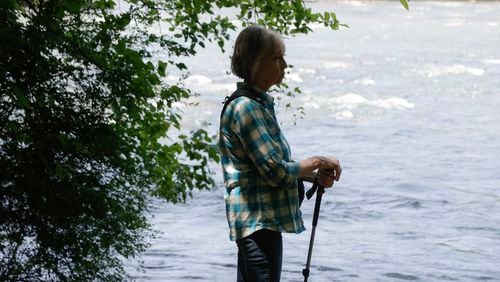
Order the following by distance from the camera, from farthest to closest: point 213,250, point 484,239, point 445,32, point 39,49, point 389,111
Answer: point 445,32 → point 389,111 → point 484,239 → point 213,250 → point 39,49

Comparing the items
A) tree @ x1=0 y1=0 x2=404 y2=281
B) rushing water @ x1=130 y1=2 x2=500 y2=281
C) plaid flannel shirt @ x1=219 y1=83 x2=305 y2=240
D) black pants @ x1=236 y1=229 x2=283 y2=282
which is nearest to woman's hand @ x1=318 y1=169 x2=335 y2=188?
plaid flannel shirt @ x1=219 y1=83 x2=305 y2=240

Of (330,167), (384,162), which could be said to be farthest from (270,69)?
(384,162)

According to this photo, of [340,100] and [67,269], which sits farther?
[340,100]

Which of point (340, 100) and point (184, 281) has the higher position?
point (340, 100)

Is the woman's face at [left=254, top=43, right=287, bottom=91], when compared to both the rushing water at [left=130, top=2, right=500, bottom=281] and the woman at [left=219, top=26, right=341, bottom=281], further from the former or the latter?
the rushing water at [left=130, top=2, right=500, bottom=281]

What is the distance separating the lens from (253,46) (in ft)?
11.1

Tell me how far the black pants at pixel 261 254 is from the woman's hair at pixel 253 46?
546 millimetres

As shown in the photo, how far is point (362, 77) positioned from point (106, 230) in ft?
53.1

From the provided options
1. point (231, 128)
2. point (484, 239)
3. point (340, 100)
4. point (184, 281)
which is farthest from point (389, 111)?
point (231, 128)

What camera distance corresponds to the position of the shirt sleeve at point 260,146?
3.33 m

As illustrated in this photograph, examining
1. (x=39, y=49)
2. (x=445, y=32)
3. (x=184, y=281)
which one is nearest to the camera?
(x=39, y=49)

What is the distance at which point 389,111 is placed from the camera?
17.8 m

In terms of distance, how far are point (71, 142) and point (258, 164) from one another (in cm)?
172

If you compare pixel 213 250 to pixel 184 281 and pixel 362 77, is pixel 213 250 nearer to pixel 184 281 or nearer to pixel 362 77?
pixel 184 281
